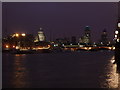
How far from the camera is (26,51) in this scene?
98.8m

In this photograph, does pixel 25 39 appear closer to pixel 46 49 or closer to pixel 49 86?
pixel 46 49

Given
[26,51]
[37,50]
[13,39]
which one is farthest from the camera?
[13,39]

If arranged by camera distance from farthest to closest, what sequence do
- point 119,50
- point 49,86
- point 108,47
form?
point 108,47 < point 119,50 < point 49,86

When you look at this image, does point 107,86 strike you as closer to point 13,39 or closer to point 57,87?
point 57,87

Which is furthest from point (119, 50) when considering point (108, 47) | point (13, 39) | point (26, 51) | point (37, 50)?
point (108, 47)

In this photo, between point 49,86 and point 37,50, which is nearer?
point 49,86

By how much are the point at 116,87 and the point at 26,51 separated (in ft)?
280

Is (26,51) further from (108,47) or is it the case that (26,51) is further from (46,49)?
(108,47)

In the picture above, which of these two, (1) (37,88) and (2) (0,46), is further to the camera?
(2) (0,46)

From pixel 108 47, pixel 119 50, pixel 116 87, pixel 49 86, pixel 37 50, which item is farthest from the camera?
pixel 108 47

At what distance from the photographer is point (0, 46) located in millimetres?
121438

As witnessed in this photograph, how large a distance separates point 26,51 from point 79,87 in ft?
277

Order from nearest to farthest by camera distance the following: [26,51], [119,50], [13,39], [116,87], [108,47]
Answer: [116,87], [119,50], [26,51], [13,39], [108,47]

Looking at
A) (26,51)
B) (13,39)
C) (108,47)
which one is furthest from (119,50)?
(108,47)
